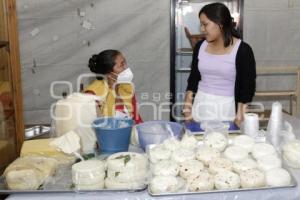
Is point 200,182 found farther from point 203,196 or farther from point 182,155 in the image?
point 182,155

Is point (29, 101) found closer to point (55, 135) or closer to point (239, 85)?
point (55, 135)

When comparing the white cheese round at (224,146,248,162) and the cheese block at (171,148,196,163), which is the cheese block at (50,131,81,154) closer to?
the cheese block at (171,148,196,163)

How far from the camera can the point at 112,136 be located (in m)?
1.31

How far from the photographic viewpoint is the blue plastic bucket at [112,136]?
4.28ft

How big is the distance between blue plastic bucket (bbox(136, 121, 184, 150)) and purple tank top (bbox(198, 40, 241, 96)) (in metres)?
0.54

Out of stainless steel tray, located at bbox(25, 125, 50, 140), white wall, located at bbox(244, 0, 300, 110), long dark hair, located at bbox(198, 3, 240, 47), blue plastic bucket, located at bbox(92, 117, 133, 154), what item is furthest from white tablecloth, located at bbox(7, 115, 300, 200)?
→ white wall, located at bbox(244, 0, 300, 110)

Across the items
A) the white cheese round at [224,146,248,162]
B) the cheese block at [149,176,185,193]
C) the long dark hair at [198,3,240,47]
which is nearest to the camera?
the cheese block at [149,176,185,193]

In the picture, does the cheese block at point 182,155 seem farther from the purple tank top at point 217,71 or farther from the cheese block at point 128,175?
the purple tank top at point 217,71

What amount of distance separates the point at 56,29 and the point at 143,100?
95 centimetres

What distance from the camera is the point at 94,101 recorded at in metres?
1.45

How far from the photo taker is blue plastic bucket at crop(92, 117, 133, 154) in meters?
1.31

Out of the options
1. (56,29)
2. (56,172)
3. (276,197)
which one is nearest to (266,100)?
(56,29)

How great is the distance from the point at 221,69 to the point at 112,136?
803 millimetres

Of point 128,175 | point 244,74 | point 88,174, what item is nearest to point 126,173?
point 128,175
